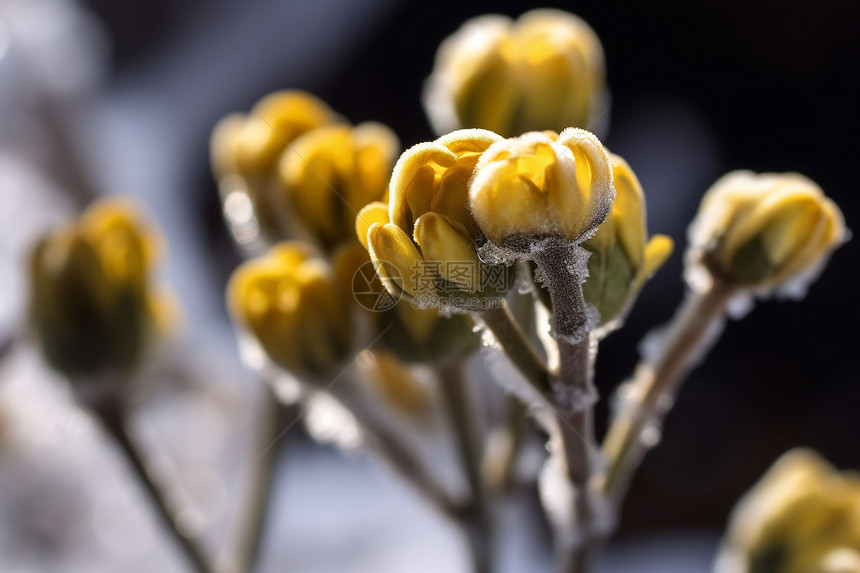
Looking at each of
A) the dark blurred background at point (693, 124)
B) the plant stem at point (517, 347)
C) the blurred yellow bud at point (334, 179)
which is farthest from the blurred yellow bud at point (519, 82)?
the dark blurred background at point (693, 124)

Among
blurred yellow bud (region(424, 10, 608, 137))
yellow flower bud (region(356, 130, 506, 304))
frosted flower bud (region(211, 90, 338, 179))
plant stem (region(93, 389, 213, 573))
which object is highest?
yellow flower bud (region(356, 130, 506, 304))

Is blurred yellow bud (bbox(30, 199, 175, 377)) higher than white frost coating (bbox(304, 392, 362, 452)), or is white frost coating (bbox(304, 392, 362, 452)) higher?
blurred yellow bud (bbox(30, 199, 175, 377))

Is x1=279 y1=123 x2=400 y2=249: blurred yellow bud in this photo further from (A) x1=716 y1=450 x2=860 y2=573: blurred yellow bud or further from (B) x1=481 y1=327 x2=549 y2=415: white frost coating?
(A) x1=716 y1=450 x2=860 y2=573: blurred yellow bud

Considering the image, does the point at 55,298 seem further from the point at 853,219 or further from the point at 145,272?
the point at 853,219

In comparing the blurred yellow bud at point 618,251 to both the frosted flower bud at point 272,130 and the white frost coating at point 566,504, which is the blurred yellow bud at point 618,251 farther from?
the frosted flower bud at point 272,130

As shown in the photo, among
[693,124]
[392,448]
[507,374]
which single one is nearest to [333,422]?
[392,448]

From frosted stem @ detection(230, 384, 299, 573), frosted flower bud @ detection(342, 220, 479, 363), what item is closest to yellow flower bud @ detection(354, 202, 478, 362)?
frosted flower bud @ detection(342, 220, 479, 363)
